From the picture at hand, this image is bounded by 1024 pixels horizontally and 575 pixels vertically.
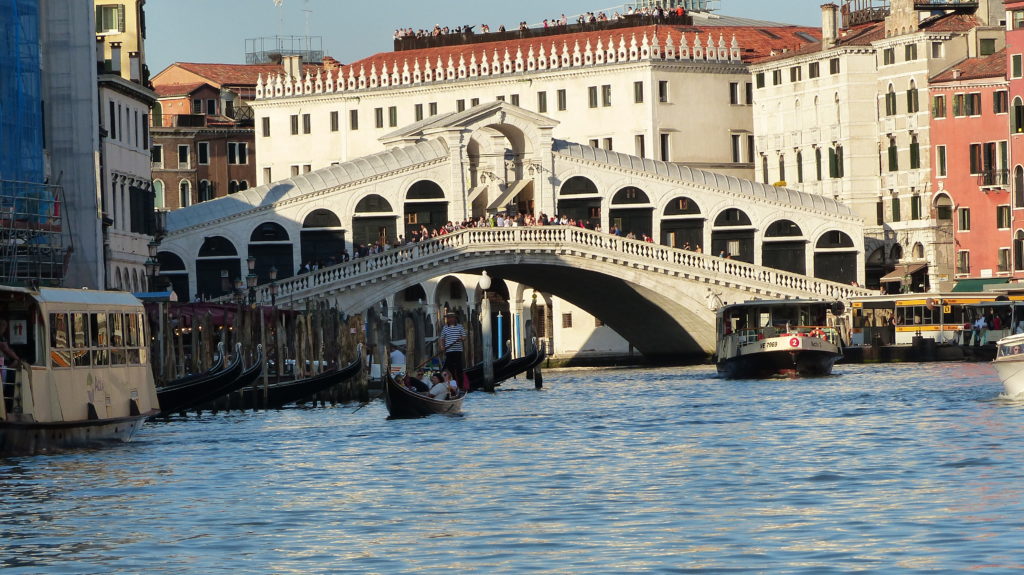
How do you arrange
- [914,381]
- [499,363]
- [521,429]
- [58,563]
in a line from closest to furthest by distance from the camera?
[58,563], [521,429], [914,381], [499,363]

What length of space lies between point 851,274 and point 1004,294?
298 inches

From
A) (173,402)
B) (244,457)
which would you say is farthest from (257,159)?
(244,457)

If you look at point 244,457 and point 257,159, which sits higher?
point 257,159

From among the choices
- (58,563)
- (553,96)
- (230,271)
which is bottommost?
(58,563)

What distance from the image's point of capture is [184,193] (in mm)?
84250

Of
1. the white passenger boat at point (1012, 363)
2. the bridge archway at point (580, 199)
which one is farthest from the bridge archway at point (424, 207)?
the white passenger boat at point (1012, 363)

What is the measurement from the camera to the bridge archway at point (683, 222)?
68812mm

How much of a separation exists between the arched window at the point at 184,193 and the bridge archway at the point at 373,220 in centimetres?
1729

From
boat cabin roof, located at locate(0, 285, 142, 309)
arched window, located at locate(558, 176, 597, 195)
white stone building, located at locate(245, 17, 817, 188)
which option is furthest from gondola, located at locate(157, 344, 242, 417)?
white stone building, located at locate(245, 17, 817, 188)

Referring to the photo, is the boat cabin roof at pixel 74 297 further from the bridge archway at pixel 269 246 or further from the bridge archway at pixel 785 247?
the bridge archway at pixel 785 247

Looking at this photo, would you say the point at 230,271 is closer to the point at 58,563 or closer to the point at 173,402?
the point at 173,402

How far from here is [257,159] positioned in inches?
3248

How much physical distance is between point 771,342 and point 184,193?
3875 centimetres

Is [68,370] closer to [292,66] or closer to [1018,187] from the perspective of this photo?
[1018,187]
